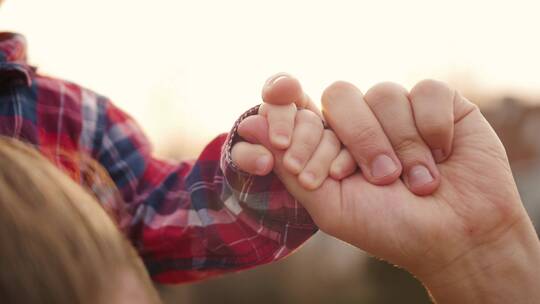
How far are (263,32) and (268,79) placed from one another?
11.1m

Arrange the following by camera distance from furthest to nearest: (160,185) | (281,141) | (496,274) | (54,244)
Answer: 1. (160,185)
2. (496,274)
3. (281,141)
4. (54,244)

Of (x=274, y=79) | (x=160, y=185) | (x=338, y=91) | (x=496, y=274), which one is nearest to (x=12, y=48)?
(x=160, y=185)

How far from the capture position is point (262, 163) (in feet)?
4.74

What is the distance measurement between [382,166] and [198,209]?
Result: 18.6 inches

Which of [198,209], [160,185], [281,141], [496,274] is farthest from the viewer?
[160,185]

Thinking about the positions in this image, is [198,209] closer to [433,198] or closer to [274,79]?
[274,79]

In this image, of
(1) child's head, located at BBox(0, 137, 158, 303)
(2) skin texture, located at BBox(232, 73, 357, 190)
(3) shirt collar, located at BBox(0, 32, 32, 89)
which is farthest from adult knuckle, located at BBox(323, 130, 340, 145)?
(3) shirt collar, located at BBox(0, 32, 32, 89)

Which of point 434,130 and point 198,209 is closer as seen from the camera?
point 434,130

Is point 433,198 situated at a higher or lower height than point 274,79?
lower

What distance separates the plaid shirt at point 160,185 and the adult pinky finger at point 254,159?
0.18ft

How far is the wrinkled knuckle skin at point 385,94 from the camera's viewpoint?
1461mm

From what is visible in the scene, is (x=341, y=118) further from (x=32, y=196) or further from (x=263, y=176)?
(x=32, y=196)

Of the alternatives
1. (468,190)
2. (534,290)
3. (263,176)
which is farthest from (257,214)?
(534,290)

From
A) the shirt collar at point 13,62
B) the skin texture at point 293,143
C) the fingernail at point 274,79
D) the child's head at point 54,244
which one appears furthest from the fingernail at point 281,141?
the shirt collar at point 13,62
